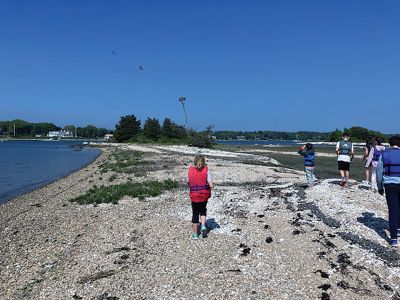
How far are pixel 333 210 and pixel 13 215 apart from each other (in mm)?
13387

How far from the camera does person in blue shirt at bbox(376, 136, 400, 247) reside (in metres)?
9.71

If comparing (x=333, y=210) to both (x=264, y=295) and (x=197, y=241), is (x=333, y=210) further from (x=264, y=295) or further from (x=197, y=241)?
(x=264, y=295)

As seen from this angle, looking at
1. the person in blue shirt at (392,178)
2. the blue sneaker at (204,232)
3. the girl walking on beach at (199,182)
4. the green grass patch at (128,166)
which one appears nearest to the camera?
the person in blue shirt at (392,178)

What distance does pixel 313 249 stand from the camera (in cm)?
1012

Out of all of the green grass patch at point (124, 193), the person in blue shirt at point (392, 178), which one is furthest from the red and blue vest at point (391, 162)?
the green grass patch at point (124, 193)

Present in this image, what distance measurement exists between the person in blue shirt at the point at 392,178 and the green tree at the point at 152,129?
10319 centimetres

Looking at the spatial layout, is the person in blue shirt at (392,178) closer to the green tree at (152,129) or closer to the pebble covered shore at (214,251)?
the pebble covered shore at (214,251)

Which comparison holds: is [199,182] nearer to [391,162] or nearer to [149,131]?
[391,162]

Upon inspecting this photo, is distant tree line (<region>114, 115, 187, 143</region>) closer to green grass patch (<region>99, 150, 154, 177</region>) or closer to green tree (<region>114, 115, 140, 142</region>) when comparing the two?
green tree (<region>114, 115, 140, 142</region>)

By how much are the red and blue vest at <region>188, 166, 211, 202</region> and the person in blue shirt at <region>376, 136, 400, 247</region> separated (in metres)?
4.52

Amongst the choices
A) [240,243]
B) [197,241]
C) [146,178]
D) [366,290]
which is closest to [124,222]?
[197,241]

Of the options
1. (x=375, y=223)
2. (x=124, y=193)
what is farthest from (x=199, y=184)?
(x=124, y=193)

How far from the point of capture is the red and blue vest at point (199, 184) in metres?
10.9

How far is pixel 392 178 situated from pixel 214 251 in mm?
4859
